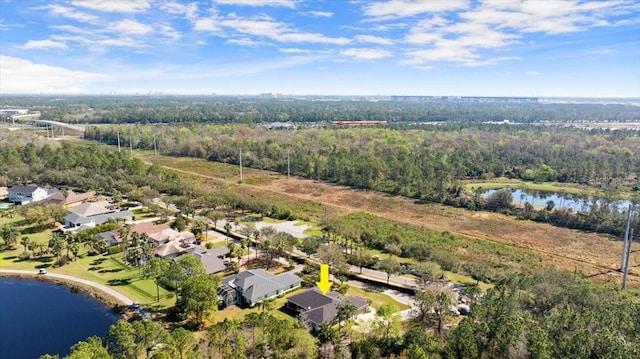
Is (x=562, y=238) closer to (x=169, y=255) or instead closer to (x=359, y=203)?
(x=359, y=203)

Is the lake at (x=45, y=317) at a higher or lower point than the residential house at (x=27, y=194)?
lower

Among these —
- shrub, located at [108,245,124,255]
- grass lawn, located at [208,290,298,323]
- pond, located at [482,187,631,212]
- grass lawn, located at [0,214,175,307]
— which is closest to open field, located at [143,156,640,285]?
pond, located at [482,187,631,212]

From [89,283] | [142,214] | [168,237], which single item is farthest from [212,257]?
[142,214]

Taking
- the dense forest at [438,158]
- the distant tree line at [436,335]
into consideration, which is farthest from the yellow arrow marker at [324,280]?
the dense forest at [438,158]

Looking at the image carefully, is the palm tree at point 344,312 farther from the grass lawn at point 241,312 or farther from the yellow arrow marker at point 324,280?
the yellow arrow marker at point 324,280

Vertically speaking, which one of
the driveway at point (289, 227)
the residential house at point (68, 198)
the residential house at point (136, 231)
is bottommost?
the driveway at point (289, 227)

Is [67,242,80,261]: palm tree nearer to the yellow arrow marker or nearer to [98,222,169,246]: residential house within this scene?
[98,222,169,246]: residential house

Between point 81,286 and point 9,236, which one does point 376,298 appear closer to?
point 81,286

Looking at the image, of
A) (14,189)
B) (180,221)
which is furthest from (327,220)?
(14,189)
